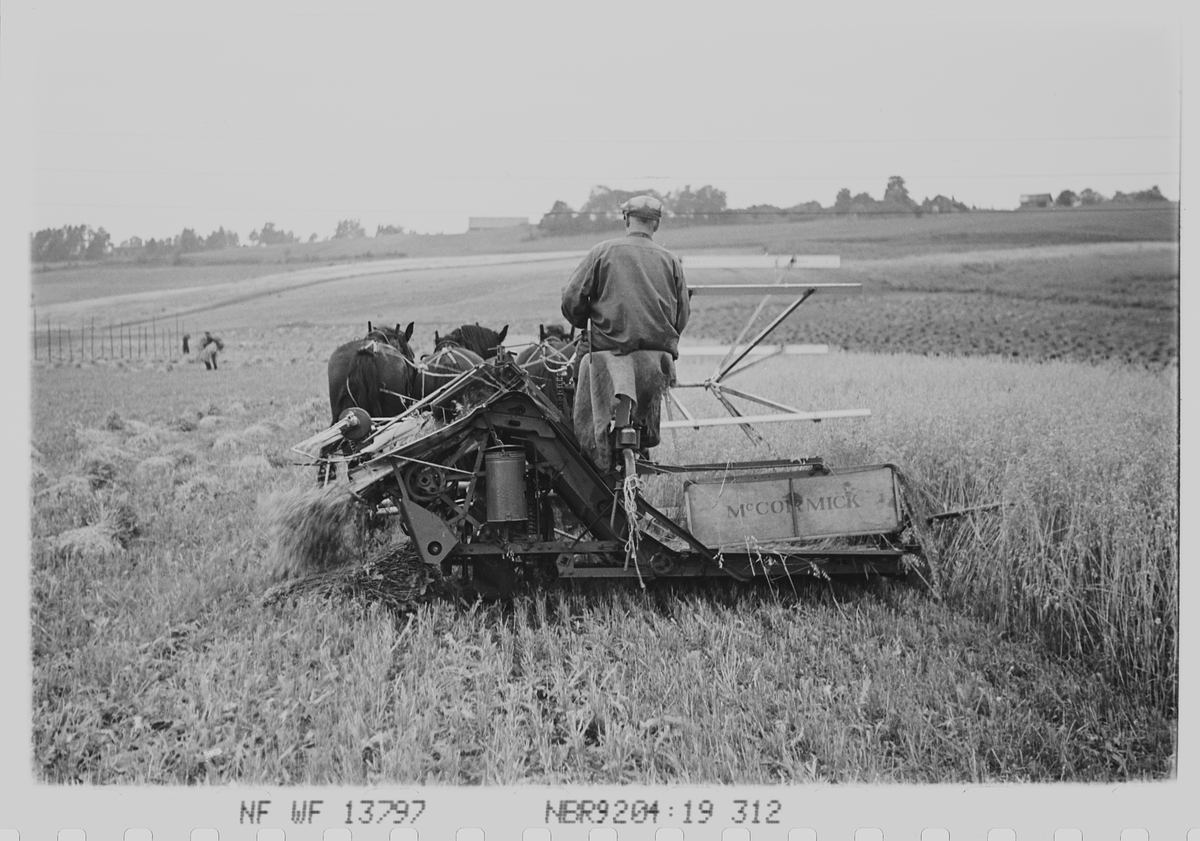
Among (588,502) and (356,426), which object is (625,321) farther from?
(356,426)

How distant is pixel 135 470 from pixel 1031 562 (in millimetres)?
7561

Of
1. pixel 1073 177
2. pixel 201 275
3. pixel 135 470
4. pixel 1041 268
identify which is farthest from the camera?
pixel 1041 268

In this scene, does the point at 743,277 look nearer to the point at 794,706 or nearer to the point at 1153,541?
the point at 1153,541

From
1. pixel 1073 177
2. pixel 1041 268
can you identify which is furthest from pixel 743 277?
pixel 1073 177

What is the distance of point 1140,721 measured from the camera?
146 inches

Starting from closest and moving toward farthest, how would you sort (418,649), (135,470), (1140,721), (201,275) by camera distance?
(1140,721) < (418,649) < (135,470) < (201,275)

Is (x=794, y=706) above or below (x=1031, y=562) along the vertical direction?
below

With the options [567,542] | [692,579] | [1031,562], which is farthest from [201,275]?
[1031,562]

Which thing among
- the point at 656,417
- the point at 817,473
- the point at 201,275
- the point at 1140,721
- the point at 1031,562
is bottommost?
the point at 1140,721

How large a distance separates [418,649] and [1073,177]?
5.81 metres

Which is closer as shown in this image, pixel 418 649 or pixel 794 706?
pixel 794 706

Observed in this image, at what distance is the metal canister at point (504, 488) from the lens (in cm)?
488

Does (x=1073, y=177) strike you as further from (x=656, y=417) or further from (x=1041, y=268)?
(x=1041, y=268)

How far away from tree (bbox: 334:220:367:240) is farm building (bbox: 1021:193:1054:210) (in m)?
6.08
